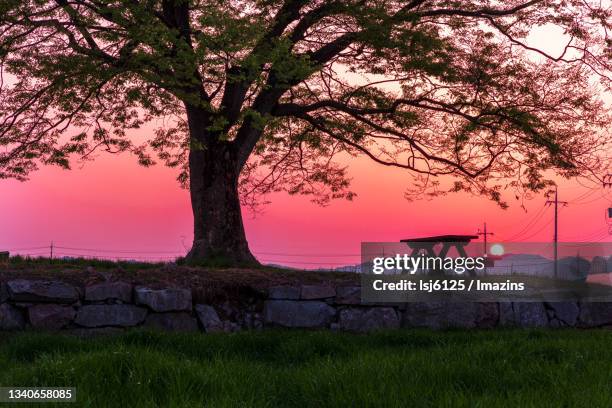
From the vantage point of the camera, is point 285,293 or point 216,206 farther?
point 216,206

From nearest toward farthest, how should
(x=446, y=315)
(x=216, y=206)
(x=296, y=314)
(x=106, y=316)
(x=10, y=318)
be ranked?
(x=10, y=318), (x=106, y=316), (x=296, y=314), (x=446, y=315), (x=216, y=206)

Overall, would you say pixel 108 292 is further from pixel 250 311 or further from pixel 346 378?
pixel 346 378

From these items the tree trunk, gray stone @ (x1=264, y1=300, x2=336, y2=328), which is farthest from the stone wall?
the tree trunk

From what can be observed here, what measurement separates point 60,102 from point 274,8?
5296mm

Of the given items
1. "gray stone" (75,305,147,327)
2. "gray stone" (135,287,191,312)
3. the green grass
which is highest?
"gray stone" (135,287,191,312)

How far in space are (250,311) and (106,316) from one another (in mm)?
2502

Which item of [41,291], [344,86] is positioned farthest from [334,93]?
[41,291]

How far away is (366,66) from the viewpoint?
16969mm

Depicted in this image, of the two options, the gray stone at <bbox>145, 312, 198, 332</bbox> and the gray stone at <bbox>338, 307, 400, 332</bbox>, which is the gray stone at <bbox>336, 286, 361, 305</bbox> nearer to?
the gray stone at <bbox>338, 307, 400, 332</bbox>

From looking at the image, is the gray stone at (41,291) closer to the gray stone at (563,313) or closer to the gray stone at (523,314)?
the gray stone at (523,314)

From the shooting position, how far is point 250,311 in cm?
1167

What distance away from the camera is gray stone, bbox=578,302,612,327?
13.4 m

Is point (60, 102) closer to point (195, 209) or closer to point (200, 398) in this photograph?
point (195, 209)

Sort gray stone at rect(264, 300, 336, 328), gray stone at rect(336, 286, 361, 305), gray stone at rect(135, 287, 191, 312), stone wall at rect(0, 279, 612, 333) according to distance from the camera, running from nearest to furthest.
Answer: stone wall at rect(0, 279, 612, 333)
gray stone at rect(135, 287, 191, 312)
gray stone at rect(264, 300, 336, 328)
gray stone at rect(336, 286, 361, 305)
